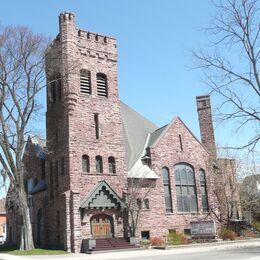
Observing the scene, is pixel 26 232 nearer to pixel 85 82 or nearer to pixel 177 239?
pixel 177 239

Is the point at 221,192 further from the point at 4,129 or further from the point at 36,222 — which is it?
the point at 4,129

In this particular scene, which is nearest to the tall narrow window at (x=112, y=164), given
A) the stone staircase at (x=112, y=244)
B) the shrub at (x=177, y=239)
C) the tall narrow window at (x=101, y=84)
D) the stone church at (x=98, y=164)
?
the stone church at (x=98, y=164)

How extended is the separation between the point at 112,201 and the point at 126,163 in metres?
5.45

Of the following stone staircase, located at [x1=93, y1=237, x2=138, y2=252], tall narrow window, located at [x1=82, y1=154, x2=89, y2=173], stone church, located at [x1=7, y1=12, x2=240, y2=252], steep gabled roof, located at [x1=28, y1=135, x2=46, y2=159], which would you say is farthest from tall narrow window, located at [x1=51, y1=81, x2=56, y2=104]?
stone staircase, located at [x1=93, y1=237, x2=138, y2=252]

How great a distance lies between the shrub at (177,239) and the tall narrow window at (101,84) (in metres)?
13.3

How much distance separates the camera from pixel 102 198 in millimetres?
32188

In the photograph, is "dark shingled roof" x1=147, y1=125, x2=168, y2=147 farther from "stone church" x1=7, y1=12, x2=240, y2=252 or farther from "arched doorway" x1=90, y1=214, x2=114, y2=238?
"arched doorway" x1=90, y1=214, x2=114, y2=238

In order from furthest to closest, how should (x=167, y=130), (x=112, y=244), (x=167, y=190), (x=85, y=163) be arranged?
(x=167, y=130)
(x=167, y=190)
(x=85, y=163)
(x=112, y=244)

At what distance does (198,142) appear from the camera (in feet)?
133

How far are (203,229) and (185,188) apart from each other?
5.59 m

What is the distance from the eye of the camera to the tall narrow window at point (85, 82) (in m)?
35.2

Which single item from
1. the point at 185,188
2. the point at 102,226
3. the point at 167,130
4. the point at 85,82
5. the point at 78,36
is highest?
the point at 78,36

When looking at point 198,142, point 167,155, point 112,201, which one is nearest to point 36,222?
point 112,201

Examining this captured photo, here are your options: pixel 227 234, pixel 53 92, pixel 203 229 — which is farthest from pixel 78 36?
pixel 227 234
